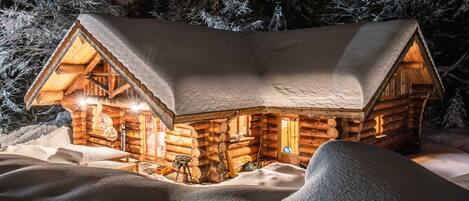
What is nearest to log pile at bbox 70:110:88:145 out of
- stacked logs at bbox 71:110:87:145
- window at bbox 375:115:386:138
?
→ stacked logs at bbox 71:110:87:145

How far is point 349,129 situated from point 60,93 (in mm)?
10091

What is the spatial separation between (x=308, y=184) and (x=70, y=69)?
12627mm

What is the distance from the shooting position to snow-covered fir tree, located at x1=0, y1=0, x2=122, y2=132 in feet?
73.2

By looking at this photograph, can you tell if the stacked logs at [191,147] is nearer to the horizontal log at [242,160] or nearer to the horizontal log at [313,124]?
the horizontal log at [242,160]

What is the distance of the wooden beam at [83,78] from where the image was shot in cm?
1390

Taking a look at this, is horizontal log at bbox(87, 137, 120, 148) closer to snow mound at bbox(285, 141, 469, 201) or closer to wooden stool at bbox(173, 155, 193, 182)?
wooden stool at bbox(173, 155, 193, 182)

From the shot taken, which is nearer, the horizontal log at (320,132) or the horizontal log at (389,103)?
the horizontal log at (320,132)

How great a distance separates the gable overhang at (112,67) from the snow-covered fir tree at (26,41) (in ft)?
31.1

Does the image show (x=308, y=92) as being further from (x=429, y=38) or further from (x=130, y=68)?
(x=429, y=38)

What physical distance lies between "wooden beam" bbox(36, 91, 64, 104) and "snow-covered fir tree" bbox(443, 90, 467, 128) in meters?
18.3

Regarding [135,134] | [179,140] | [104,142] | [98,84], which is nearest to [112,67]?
[98,84]

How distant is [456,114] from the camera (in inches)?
832

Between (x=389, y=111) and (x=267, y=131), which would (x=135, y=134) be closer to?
(x=267, y=131)

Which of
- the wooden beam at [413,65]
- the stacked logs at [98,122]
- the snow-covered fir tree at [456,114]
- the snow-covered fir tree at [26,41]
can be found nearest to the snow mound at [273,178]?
the wooden beam at [413,65]
